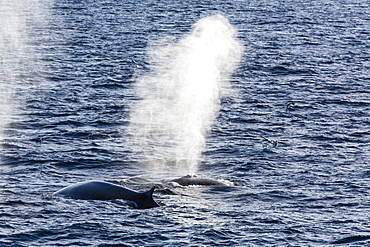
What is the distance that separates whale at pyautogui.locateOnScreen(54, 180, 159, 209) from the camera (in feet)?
81.1

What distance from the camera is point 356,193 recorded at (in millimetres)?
27078

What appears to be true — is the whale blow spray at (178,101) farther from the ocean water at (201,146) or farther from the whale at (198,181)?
the whale at (198,181)

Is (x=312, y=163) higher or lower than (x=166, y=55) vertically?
lower

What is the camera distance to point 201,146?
34.7 m

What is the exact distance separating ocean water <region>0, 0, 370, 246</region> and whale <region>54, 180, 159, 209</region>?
0.41 meters

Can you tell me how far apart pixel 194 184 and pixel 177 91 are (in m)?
19.8

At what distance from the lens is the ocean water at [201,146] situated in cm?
2309

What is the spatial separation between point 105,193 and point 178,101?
1908cm

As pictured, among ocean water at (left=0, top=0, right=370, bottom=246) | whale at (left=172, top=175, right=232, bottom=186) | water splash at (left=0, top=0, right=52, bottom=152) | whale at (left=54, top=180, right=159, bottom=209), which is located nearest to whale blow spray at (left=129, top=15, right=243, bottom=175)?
ocean water at (left=0, top=0, right=370, bottom=246)

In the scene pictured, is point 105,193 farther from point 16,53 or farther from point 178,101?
point 16,53

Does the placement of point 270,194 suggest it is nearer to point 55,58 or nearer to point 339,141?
point 339,141

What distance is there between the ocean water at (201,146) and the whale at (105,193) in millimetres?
408

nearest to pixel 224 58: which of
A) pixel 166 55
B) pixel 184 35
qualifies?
pixel 166 55

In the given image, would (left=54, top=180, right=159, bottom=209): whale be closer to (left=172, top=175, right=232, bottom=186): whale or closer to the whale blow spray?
(left=172, top=175, right=232, bottom=186): whale
